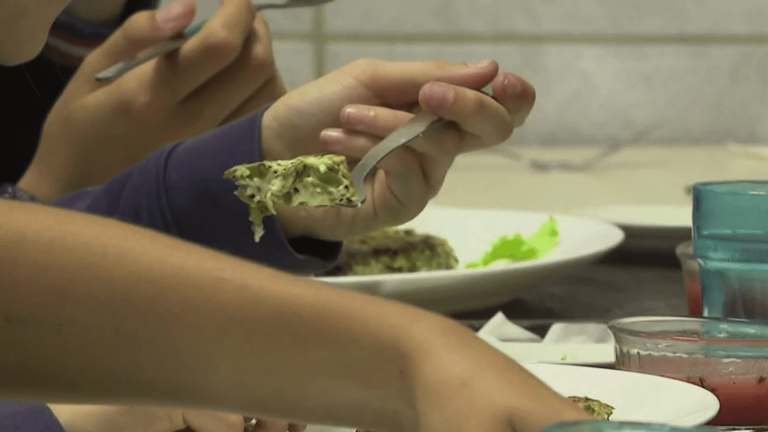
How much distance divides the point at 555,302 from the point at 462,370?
55 centimetres

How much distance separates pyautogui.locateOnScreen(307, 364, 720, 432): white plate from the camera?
0.46 metres

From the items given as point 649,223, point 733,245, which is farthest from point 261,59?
point 733,245

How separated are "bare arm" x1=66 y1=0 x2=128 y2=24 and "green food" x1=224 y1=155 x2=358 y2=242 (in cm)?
62

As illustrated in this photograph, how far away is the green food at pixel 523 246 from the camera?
0.92 m

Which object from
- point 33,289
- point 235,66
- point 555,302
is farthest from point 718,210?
point 235,66

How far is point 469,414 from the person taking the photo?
11.5 inches

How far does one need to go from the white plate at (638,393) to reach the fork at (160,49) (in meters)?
0.37

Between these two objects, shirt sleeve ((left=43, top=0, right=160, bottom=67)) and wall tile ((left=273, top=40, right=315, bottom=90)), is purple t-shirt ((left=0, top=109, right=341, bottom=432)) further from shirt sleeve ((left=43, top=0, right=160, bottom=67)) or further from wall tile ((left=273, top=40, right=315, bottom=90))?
wall tile ((left=273, top=40, right=315, bottom=90))

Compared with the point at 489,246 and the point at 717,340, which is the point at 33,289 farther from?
the point at 489,246

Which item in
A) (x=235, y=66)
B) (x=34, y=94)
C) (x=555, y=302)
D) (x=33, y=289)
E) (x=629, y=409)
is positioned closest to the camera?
(x=33, y=289)

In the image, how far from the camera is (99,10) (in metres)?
1.13

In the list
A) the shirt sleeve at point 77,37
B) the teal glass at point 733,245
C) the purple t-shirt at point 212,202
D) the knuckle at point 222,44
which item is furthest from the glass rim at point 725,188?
the shirt sleeve at point 77,37

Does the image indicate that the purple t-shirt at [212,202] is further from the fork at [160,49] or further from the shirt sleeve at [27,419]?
the shirt sleeve at [27,419]

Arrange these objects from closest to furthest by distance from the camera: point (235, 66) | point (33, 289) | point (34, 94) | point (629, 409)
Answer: point (33, 289), point (629, 409), point (235, 66), point (34, 94)
